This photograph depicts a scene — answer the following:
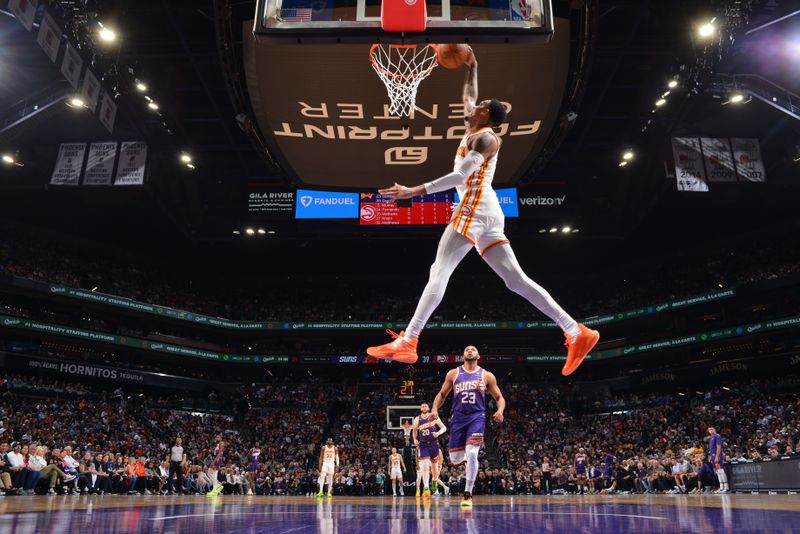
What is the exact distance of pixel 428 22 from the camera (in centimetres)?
752

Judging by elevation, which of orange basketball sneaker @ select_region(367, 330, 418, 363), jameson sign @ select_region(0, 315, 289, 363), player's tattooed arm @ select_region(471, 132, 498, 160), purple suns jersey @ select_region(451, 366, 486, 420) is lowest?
purple suns jersey @ select_region(451, 366, 486, 420)

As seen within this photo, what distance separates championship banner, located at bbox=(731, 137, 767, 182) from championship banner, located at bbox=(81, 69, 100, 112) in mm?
24012

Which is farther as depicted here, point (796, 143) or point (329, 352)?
point (329, 352)

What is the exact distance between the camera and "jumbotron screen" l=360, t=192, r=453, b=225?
2377cm

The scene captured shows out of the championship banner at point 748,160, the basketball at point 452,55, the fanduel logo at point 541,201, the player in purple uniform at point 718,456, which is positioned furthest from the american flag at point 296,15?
the championship banner at point 748,160

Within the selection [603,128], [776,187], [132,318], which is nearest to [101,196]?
[132,318]

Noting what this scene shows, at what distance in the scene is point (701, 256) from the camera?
34.9 meters

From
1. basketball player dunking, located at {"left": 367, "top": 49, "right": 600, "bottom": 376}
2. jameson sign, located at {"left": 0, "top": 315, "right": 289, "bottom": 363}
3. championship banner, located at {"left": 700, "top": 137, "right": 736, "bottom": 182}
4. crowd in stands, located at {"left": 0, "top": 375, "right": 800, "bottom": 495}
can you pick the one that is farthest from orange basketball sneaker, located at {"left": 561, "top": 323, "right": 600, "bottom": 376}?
jameson sign, located at {"left": 0, "top": 315, "right": 289, "bottom": 363}

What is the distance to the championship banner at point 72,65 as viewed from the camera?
16653mm

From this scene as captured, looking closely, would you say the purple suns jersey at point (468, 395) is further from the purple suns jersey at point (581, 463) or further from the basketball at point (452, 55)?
the purple suns jersey at point (581, 463)

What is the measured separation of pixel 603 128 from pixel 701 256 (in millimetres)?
14668

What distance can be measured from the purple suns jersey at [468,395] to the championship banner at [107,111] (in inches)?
671

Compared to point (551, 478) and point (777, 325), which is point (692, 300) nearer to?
point (777, 325)

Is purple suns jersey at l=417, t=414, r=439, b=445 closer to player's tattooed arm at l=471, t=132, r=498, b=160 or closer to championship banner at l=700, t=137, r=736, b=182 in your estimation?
player's tattooed arm at l=471, t=132, r=498, b=160
